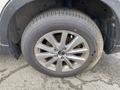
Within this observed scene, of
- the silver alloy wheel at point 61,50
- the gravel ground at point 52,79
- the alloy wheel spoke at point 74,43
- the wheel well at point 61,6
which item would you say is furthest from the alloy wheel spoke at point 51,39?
the gravel ground at point 52,79

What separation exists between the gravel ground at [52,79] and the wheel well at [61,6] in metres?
0.40

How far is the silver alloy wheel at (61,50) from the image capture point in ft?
7.14

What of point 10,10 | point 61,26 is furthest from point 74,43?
point 10,10

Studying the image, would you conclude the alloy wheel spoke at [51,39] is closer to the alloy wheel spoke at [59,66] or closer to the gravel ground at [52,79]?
A: the alloy wheel spoke at [59,66]

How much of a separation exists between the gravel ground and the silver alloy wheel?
0.64 feet

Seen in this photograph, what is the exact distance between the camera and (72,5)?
2326 millimetres

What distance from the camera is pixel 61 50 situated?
2246 mm

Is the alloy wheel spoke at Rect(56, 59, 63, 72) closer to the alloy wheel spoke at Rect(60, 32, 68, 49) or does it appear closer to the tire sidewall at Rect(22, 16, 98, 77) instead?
the alloy wheel spoke at Rect(60, 32, 68, 49)

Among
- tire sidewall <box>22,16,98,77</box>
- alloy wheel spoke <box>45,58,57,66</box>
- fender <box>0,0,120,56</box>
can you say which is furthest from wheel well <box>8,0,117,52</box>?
alloy wheel spoke <box>45,58,57,66</box>

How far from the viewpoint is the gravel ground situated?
95.2 inches

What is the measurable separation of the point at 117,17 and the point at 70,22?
473 millimetres

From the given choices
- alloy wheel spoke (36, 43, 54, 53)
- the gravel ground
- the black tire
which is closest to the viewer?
the black tire

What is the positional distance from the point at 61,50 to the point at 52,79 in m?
0.46

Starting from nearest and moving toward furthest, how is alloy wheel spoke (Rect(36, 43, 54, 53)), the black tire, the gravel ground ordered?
1. the black tire
2. alloy wheel spoke (Rect(36, 43, 54, 53))
3. the gravel ground
